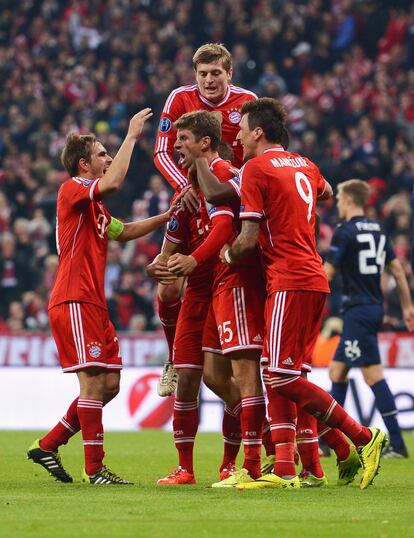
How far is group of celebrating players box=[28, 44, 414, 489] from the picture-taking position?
25.2ft

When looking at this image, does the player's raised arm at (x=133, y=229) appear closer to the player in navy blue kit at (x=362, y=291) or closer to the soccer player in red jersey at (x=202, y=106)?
the soccer player in red jersey at (x=202, y=106)

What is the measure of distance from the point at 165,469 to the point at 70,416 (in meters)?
1.61

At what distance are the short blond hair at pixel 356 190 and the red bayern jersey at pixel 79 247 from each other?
3616mm

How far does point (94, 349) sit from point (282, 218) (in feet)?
5.30

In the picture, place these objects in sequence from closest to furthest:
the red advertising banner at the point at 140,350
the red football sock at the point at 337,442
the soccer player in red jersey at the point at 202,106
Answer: the red football sock at the point at 337,442 → the soccer player in red jersey at the point at 202,106 → the red advertising banner at the point at 140,350

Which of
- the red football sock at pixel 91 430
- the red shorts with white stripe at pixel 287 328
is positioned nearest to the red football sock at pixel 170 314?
the red football sock at pixel 91 430

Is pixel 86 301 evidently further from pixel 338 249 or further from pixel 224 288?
pixel 338 249

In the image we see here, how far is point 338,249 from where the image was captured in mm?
11539

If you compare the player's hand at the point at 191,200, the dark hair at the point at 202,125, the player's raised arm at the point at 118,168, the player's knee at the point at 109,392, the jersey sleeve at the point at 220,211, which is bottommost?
the player's knee at the point at 109,392

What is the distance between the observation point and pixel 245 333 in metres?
8.02

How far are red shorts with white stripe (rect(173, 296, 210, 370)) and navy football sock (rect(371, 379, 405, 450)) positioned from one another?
3639 mm

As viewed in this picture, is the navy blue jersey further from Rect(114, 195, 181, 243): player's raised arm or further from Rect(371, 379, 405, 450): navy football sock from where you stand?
Rect(114, 195, 181, 243): player's raised arm

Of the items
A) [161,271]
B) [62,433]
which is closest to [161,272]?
[161,271]

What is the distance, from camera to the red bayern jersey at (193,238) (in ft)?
27.9
